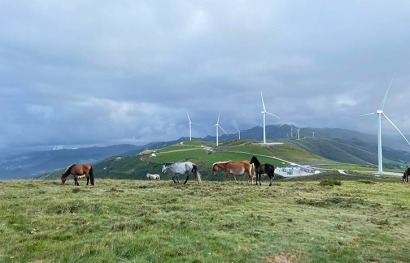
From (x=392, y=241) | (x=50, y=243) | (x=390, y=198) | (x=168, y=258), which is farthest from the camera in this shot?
(x=390, y=198)

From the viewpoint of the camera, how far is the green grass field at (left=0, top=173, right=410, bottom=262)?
12.5 m

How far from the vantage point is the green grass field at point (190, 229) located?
12.5m

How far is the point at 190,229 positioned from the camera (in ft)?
49.8

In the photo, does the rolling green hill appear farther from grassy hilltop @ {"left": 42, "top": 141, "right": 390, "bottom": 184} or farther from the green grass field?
the green grass field

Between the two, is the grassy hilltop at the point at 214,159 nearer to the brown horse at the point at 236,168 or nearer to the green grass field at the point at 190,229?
the brown horse at the point at 236,168

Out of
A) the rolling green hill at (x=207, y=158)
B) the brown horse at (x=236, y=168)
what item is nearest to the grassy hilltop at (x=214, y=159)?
the rolling green hill at (x=207, y=158)

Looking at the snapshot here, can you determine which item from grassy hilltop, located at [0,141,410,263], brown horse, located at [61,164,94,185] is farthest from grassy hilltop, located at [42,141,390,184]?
grassy hilltop, located at [0,141,410,263]

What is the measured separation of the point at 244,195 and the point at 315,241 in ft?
34.1

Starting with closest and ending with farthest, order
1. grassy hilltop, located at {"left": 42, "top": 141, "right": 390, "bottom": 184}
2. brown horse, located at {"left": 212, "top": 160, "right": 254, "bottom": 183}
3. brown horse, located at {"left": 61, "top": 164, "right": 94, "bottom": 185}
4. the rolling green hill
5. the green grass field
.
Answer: the green grass field < brown horse, located at {"left": 61, "top": 164, "right": 94, "bottom": 185} < brown horse, located at {"left": 212, "top": 160, "right": 254, "bottom": 183} < grassy hilltop, located at {"left": 42, "top": 141, "right": 390, "bottom": 184} < the rolling green hill

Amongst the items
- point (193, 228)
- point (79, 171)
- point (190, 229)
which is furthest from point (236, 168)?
point (190, 229)

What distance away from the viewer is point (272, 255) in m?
13.0

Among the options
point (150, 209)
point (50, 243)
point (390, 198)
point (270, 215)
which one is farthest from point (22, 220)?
point (390, 198)

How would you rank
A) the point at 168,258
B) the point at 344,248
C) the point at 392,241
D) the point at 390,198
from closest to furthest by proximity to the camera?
the point at 168,258 → the point at 344,248 → the point at 392,241 → the point at 390,198

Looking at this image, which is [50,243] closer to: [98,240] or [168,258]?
[98,240]
